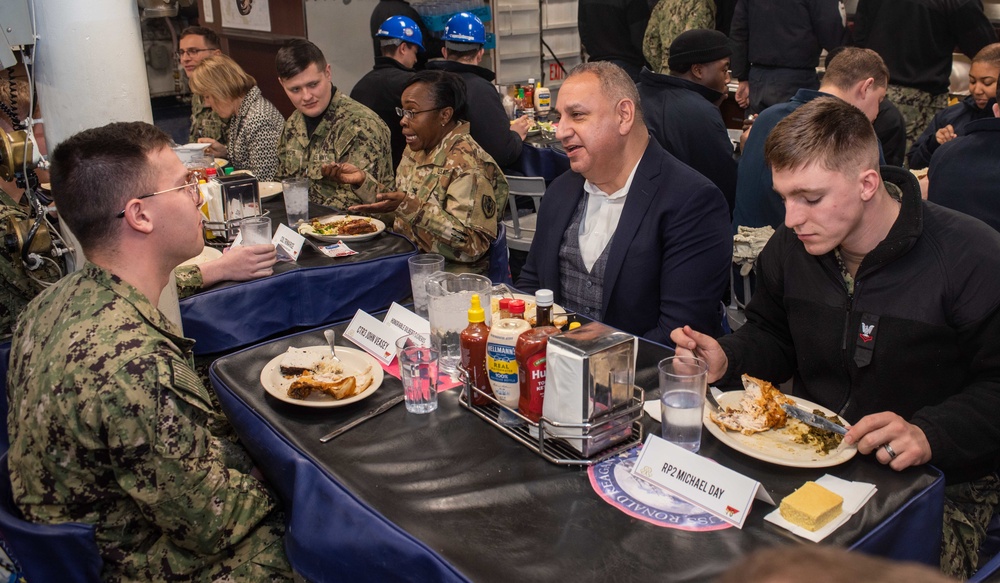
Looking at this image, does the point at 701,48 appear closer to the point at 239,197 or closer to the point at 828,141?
the point at 239,197

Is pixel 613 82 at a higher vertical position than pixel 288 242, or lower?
higher

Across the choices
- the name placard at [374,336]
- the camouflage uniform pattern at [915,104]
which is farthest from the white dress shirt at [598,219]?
the camouflage uniform pattern at [915,104]

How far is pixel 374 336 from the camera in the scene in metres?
2.27

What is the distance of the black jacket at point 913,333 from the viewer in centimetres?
179

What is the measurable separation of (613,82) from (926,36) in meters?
3.98

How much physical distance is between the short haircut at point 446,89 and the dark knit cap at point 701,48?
57.4 inches

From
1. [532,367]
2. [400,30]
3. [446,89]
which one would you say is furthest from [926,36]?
[532,367]

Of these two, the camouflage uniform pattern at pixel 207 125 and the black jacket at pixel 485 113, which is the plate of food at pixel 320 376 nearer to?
the black jacket at pixel 485 113

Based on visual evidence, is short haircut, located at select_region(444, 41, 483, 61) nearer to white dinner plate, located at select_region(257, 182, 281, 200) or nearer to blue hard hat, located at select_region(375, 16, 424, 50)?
blue hard hat, located at select_region(375, 16, 424, 50)

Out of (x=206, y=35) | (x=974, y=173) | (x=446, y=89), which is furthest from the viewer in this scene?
(x=206, y=35)

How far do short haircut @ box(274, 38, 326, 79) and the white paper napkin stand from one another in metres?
3.46

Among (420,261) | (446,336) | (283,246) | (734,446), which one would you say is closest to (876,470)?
(734,446)

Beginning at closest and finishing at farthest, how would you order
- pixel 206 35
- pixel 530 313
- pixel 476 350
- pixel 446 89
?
pixel 476 350 < pixel 530 313 < pixel 446 89 < pixel 206 35

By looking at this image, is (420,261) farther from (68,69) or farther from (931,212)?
(931,212)
